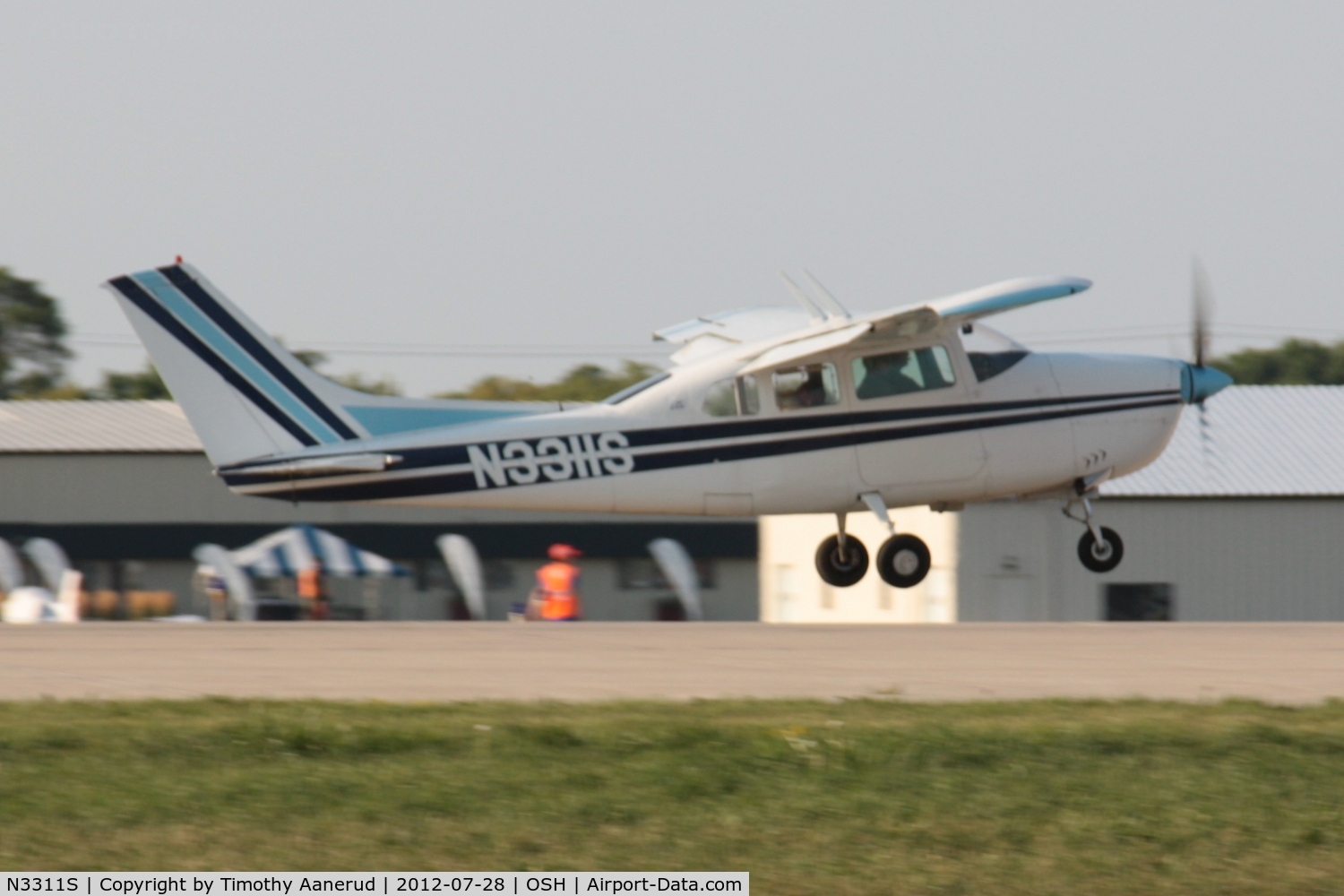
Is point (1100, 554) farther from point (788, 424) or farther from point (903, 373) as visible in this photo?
point (788, 424)

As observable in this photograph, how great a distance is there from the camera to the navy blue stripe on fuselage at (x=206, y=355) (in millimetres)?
17000

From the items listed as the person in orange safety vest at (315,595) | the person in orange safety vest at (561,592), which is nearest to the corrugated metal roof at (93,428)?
the person in orange safety vest at (315,595)

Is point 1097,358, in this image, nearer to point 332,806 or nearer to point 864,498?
point 864,498

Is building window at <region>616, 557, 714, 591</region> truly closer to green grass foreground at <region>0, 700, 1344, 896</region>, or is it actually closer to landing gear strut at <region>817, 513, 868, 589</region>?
landing gear strut at <region>817, 513, 868, 589</region>

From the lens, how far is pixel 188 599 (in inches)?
2058

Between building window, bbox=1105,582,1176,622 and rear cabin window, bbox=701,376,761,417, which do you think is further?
building window, bbox=1105,582,1176,622

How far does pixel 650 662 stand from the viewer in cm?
1593

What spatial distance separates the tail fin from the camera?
17031mm

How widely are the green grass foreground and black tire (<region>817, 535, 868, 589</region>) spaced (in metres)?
6.86

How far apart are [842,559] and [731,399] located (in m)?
2.38

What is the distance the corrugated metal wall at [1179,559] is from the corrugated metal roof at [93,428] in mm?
24188

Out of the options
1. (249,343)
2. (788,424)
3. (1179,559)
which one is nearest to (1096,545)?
(788,424)

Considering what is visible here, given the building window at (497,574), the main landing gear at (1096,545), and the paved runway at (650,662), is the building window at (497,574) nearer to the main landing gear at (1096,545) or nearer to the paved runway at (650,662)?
the paved runway at (650,662)

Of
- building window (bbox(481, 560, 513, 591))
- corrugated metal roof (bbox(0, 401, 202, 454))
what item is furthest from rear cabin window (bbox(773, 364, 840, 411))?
corrugated metal roof (bbox(0, 401, 202, 454))
